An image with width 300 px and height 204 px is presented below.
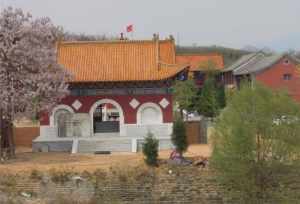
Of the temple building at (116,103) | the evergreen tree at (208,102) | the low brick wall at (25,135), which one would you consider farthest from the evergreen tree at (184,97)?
the low brick wall at (25,135)

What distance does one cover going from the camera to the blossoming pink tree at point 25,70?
27312mm

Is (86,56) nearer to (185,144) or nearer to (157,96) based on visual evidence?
(157,96)

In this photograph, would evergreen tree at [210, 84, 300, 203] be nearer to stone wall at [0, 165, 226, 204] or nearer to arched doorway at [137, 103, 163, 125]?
stone wall at [0, 165, 226, 204]

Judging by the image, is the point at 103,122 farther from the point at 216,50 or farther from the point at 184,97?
the point at 216,50

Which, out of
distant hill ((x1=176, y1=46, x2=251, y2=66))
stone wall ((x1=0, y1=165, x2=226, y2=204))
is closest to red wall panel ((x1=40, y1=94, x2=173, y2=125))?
stone wall ((x1=0, y1=165, x2=226, y2=204))

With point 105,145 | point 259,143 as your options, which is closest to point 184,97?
point 105,145

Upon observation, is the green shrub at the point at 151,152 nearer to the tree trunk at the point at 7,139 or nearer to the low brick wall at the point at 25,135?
the tree trunk at the point at 7,139

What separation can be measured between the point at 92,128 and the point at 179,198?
9.13 metres

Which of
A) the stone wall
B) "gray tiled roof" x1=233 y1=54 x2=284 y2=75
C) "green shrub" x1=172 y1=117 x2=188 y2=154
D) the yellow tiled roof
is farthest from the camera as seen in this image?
"gray tiled roof" x1=233 y1=54 x2=284 y2=75

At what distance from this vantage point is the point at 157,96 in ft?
107

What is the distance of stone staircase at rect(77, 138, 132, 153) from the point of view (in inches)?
1227

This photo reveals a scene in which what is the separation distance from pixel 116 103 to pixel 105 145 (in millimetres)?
2389

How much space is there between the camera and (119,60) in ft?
109

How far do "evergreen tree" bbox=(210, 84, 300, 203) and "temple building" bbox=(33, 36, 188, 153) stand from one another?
946 centimetres
